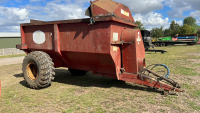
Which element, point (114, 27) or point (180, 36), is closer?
point (114, 27)

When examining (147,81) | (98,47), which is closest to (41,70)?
(98,47)

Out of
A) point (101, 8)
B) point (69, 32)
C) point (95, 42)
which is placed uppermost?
point (101, 8)

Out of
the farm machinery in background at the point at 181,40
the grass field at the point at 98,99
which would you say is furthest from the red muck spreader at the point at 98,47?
the farm machinery in background at the point at 181,40

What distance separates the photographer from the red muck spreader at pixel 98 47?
13.0ft

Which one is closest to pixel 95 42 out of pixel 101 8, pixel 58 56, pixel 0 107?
pixel 101 8

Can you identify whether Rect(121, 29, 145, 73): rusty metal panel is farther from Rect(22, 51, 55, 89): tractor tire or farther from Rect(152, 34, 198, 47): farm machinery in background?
Rect(152, 34, 198, 47): farm machinery in background

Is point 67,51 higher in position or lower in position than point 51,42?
lower

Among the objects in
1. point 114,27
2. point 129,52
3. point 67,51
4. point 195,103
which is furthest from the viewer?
point 67,51

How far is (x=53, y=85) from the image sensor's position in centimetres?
507

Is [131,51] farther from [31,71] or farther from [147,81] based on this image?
[31,71]

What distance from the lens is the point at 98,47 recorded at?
4.03 meters

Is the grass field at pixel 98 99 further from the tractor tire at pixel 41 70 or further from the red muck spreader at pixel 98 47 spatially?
the red muck spreader at pixel 98 47

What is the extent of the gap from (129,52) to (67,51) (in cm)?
190

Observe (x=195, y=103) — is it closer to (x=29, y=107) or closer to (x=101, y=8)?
(x=101, y=8)
